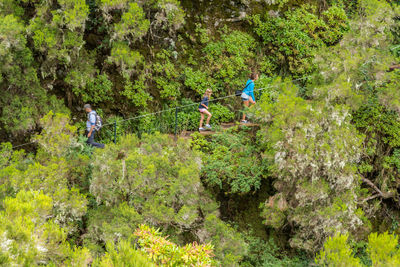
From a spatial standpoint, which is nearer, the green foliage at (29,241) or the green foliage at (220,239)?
the green foliage at (29,241)

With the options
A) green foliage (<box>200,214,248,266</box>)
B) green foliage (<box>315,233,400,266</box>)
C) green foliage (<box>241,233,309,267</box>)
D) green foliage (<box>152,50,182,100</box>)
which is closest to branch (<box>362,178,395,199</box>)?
green foliage (<box>241,233,309,267</box>)

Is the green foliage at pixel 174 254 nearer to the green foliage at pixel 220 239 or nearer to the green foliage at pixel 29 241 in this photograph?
the green foliage at pixel 29 241

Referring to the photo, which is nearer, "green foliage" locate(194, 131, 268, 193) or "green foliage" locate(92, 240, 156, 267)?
"green foliage" locate(92, 240, 156, 267)

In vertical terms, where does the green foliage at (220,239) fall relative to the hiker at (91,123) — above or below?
below

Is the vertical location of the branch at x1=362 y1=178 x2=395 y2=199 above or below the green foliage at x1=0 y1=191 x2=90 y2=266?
below

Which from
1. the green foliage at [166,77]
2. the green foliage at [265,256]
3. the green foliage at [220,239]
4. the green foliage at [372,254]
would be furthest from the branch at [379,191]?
the green foliage at [166,77]

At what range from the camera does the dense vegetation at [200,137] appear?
7496 mm

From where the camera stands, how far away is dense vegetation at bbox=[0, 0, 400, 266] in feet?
24.6

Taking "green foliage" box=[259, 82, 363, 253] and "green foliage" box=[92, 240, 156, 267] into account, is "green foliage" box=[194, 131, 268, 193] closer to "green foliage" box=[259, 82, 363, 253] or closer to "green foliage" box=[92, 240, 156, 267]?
"green foliage" box=[259, 82, 363, 253]

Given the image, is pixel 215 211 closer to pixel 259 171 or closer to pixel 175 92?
pixel 259 171

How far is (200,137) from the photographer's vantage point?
10.6m

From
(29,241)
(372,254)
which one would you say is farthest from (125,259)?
(372,254)

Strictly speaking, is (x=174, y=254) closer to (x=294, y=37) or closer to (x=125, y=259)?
(x=125, y=259)

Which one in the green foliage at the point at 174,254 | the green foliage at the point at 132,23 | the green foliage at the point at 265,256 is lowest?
the green foliage at the point at 265,256
